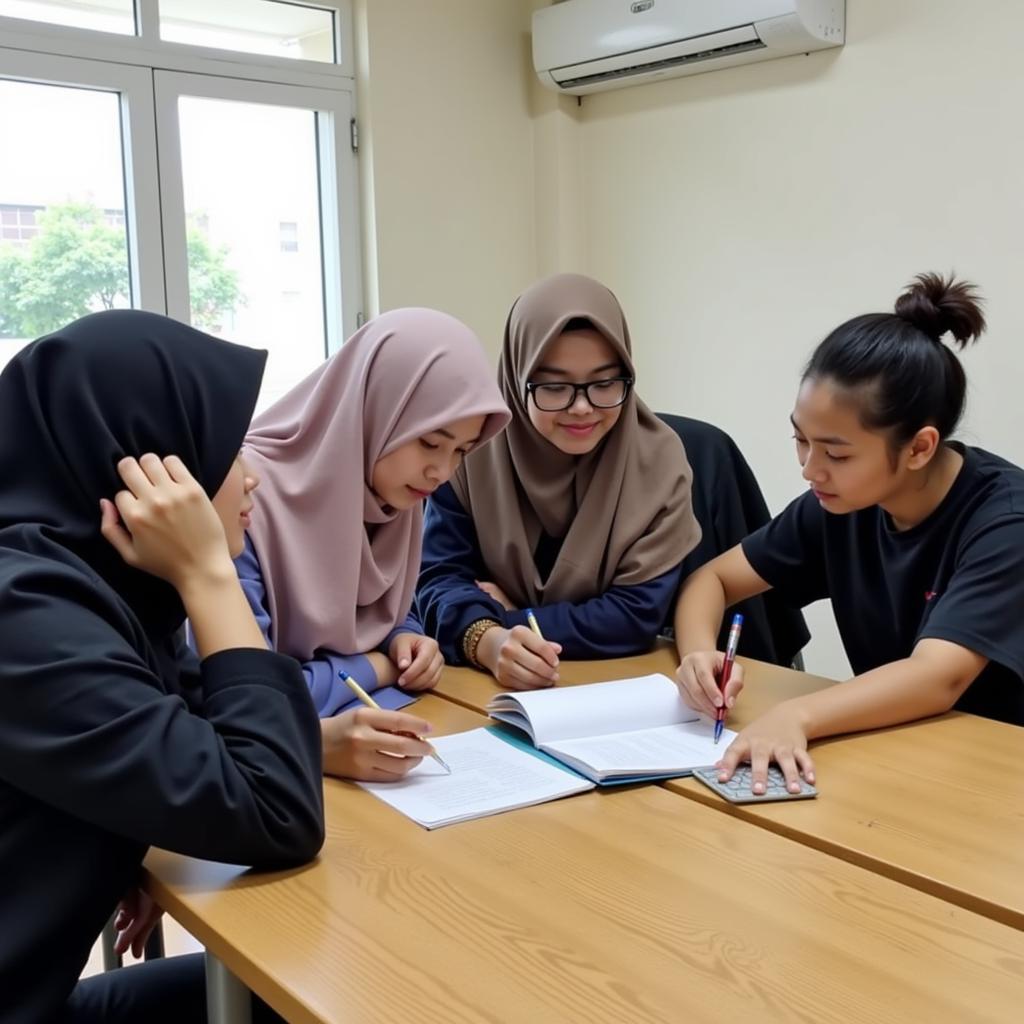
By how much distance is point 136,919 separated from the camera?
4.33 feet

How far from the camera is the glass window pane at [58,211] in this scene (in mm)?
3162

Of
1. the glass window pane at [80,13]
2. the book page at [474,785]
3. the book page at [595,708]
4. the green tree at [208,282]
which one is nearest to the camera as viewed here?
the book page at [474,785]

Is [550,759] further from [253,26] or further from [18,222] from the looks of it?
[253,26]

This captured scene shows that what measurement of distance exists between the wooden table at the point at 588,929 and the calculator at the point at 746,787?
0.05 m

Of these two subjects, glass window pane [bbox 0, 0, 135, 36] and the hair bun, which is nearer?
the hair bun

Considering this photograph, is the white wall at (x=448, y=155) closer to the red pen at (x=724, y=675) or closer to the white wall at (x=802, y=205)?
the white wall at (x=802, y=205)

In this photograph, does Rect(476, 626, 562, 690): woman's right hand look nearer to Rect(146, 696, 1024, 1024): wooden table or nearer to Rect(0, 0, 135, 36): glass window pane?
Rect(146, 696, 1024, 1024): wooden table

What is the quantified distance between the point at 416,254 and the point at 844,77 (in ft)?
4.89

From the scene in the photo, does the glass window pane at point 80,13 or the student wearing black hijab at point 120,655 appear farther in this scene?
the glass window pane at point 80,13

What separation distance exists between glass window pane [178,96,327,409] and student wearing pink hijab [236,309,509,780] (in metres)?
2.02

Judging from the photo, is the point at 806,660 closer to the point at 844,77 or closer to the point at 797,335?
the point at 797,335

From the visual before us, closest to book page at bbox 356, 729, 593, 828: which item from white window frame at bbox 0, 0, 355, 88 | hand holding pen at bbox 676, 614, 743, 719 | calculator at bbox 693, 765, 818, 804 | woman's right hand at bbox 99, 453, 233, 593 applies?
calculator at bbox 693, 765, 818, 804

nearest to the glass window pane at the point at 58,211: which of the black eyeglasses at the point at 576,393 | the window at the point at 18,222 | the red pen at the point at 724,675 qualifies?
the window at the point at 18,222

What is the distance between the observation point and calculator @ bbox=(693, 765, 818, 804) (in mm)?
1258
